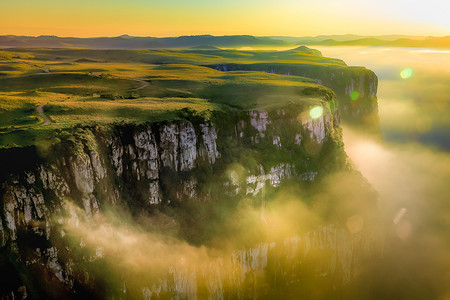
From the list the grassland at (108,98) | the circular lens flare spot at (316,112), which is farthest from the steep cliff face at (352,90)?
the circular lens flare spot at (316,112)

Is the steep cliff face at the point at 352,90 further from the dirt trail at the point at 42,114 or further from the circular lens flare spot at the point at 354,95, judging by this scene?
the dirt trail at the point at 42,114

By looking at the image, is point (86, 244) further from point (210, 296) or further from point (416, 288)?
point (416, 288)

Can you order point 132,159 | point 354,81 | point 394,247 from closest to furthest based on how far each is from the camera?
point 132,159 < point 394,247 < point 354,81

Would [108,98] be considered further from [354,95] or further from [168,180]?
[354,95]

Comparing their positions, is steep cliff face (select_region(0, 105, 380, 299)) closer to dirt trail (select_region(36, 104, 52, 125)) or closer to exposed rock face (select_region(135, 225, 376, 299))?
exposed rock face (select_region(135, 225, 376, 299))

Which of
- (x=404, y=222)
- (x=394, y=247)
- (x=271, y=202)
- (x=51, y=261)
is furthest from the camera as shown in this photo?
(x=404, y=222)

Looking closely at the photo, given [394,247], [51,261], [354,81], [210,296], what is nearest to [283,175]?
[210,296]

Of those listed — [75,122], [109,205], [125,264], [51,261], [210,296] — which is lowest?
[210,296]
